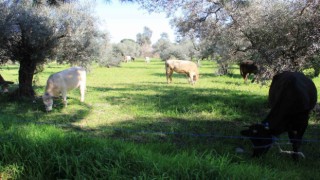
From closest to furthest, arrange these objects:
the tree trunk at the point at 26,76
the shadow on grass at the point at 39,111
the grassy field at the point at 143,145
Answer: the grassy field at the point at 143,145 → the shadow on grass at the point at 39,111 → the tree trunk at the point at 26,76

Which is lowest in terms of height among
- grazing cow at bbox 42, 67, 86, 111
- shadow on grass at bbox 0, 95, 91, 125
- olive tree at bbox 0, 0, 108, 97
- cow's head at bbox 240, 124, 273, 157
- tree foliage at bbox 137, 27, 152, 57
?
shadow on grass at bbox 0, 95, 91, 125

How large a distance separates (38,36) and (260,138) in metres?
9.37

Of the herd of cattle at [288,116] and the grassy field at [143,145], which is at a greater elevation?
the herd of cattle at [288,116]

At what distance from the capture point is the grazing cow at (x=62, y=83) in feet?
38.5

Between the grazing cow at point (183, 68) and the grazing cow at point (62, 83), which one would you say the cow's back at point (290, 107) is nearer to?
the grazing cow at point (62, 83)

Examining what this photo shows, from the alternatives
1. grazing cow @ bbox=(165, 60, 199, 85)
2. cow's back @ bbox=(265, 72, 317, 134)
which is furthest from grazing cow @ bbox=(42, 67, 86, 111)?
grazing cow @ bbox=(165, 60, 199, 85)

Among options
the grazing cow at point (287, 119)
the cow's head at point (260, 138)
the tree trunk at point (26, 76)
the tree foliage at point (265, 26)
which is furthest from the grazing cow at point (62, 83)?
the grazing cow at point (287, 119)

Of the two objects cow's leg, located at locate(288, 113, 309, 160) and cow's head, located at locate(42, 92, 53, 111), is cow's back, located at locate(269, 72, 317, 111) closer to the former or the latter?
cow's leg, located at locate(288, 113, 309, 160)

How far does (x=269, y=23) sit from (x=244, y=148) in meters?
5.33

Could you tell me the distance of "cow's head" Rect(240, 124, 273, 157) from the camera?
6523mm

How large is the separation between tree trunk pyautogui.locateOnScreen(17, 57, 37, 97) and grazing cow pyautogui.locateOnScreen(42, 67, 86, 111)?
1493 mm

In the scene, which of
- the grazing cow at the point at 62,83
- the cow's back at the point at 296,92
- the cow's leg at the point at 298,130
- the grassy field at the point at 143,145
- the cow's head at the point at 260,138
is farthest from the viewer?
the grazing cow at the point at 62,83

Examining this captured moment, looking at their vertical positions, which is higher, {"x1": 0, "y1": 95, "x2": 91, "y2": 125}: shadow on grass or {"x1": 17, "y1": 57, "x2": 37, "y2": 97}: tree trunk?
{"x1": 17, "y1": 57, "x2": 37, "y2": 97}: tree trunk

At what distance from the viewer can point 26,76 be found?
1364 centimetres
